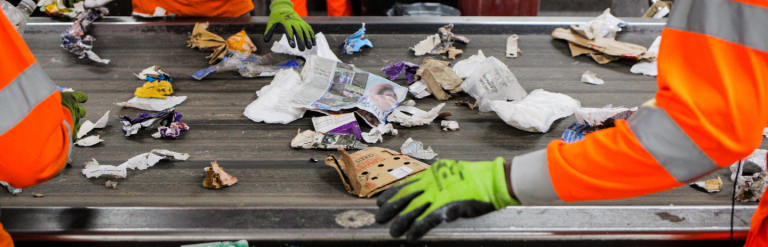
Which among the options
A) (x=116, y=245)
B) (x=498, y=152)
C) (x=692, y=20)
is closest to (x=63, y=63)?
(x=116, y=245)

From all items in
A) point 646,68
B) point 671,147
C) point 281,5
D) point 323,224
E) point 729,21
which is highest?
point 729,21

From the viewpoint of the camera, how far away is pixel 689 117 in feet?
2.33

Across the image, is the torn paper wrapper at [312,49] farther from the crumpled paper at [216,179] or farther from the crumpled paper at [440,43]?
the crumpled paper at [216,179]

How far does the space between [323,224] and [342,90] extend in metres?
0.78

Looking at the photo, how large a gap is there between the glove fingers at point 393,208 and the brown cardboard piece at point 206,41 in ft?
4.52

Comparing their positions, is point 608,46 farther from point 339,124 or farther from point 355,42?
point 339,124

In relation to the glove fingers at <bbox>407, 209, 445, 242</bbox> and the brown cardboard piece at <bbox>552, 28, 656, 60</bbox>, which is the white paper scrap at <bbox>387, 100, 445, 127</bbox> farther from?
the brown cardboard piece at <bbox>552, 28, 656, 60</bbox>

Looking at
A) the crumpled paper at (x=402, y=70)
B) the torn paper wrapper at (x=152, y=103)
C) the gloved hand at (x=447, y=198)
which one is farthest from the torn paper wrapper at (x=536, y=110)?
the torn paper wrapper at (x=152, y=103)

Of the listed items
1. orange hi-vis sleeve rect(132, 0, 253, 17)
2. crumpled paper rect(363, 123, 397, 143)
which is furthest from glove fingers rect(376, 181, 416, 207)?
orange hi-vis sleeve rect(132, 0, 253, 17)

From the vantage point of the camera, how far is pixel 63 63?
2.02 m

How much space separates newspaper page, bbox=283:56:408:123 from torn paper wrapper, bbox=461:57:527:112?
25 cm

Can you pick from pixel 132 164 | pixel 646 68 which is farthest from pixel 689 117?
pixel 646 68

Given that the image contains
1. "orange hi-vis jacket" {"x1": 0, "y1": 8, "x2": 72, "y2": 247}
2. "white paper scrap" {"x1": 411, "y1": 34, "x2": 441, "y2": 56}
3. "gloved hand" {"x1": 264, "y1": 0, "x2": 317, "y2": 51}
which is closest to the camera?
"orange hi-vis jacket" {"x1": 0, "y1": 8, "x2": 72, "y2": 247}

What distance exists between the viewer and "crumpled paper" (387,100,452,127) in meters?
1.55
